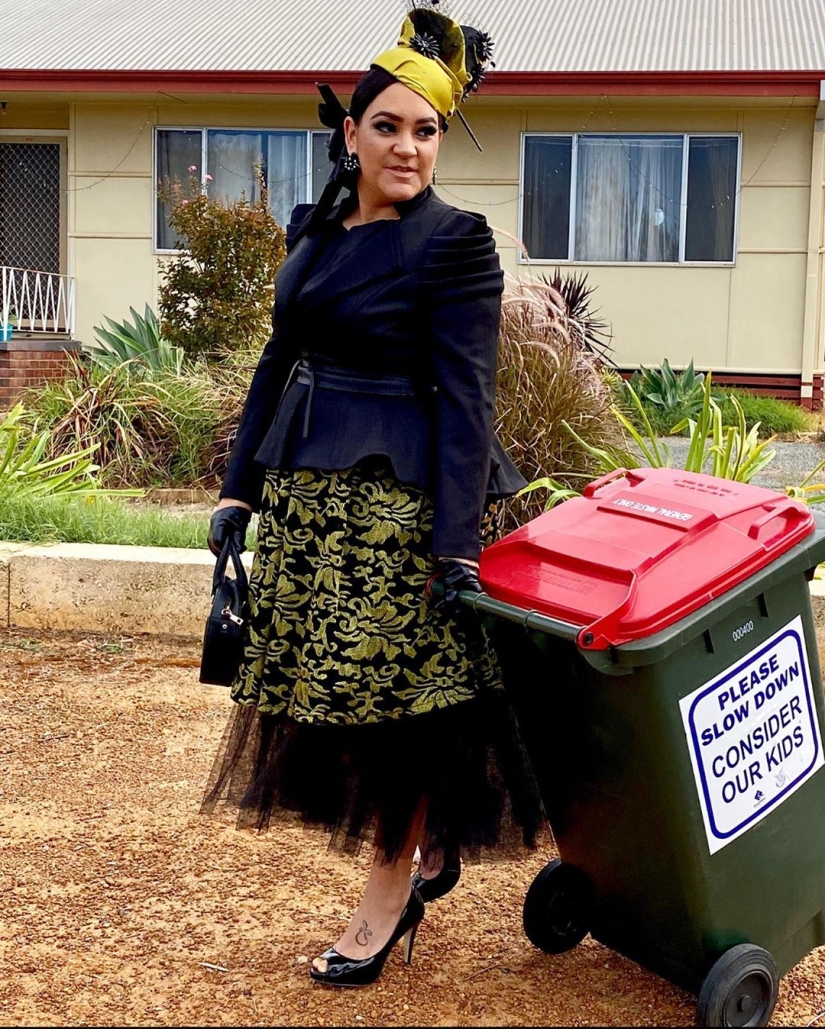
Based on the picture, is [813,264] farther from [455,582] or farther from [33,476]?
[455,582]

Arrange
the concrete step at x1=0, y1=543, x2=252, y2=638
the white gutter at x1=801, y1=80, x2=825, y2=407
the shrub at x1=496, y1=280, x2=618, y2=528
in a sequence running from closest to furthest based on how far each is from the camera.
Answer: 1. the concrete step at x1=0, y1=543, x2=252, y2=638
2. the shrub at x1=496, y1=280, x2=618, y2=528
3. the white gutter at x1=801, y1=80, x2=825, y2=407

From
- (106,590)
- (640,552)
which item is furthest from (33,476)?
(640,552)

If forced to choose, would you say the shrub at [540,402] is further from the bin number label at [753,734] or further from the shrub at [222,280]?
the shrub at [222,280]

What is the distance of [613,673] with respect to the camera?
2.16 metres

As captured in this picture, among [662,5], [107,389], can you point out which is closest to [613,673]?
[107,389]

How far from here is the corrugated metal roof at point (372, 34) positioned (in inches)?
529

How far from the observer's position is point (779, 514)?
2420mm

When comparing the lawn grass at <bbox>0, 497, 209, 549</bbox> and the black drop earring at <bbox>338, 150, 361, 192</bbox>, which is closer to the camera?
the black drop earring at <bbox>338, 150, 361, 192</bbox>

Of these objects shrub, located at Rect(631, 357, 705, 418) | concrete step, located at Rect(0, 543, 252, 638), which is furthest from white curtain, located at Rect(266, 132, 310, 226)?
concrete step, located at Rect(0, 543, 252, 638)

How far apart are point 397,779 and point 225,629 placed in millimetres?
481

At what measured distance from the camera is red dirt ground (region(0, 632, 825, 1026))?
2617mm

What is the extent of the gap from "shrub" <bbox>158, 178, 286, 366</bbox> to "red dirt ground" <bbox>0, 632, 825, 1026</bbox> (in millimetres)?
6309

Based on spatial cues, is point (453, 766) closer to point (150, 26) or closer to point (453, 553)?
point (453, 553)

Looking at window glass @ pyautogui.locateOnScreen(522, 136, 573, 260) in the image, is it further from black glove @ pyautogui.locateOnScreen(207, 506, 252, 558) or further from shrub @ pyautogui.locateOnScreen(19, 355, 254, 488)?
black glove @ pyautogui.locateOnScreen(207, 506, 252, 558)
